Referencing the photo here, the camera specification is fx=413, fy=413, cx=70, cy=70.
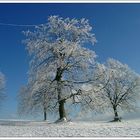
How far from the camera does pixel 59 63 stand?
35000 mm

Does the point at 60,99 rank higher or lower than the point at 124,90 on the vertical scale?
lower

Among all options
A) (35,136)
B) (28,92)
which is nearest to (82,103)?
(28,92)

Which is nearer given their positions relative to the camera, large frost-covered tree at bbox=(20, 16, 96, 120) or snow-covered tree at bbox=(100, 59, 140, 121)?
large frost-covered tree at bbox=(20, 16, 96, 120)

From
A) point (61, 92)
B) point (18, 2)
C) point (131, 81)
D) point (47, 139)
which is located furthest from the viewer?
point (131, 81)

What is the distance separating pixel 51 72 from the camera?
35281 mm

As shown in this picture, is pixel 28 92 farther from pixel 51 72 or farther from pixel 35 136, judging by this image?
pixel 35 136

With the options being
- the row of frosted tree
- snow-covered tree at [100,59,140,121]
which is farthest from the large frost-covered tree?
snow-covered tree at [100,59,140,121]

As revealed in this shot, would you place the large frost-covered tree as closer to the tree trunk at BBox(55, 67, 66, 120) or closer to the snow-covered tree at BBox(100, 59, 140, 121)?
the tree trunk at BBox(55, 67, 66, 120)

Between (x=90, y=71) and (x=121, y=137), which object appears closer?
(x=121, y=137)

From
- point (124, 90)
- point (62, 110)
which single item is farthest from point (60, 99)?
point (124, 90)

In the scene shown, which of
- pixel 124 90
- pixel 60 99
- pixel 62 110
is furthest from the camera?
pixel 124 90

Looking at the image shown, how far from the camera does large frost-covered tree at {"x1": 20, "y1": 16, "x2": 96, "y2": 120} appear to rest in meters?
35.1

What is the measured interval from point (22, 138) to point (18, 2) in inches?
306

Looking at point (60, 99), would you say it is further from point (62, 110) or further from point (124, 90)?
point (124, 90)
